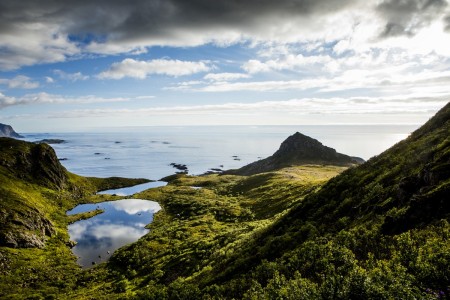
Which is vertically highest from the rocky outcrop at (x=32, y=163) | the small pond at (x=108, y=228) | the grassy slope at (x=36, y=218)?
the rocky outcrop at (x=32, y=163)

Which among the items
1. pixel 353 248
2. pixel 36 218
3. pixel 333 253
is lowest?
pixel 36 218

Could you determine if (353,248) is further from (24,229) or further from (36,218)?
(36,218)

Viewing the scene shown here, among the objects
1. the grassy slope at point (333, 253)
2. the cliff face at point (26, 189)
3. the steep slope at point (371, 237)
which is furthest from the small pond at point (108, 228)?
the steep slope at point (371, 237)

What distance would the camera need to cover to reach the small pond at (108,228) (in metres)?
93.3

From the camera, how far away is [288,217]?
4591 cm

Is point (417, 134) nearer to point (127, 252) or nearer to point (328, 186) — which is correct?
point (328, 186)

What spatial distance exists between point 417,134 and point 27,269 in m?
92.2

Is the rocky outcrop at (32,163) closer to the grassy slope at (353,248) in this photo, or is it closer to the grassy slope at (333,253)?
the grassy slope at (333,253)

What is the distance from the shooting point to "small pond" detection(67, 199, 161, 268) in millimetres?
93312

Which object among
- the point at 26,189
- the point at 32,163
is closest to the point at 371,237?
the point at 26,189

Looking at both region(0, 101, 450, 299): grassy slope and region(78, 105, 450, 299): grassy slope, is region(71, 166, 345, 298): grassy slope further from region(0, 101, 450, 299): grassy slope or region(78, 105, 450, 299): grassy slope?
region(78, 105, 450, 299): grassy slope

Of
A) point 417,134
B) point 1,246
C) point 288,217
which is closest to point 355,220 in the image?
point 288,217

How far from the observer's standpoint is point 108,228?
12150 centimetres

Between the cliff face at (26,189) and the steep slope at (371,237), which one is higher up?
the steep slope at (371,237)
